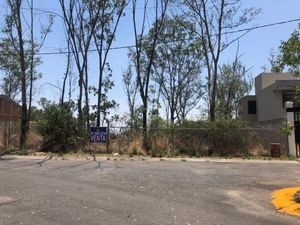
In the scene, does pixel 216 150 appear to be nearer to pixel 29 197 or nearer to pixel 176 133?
pixel 176 133

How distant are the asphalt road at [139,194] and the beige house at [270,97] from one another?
1964 centimetres

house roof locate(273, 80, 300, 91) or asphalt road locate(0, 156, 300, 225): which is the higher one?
house roof locate(273, 80, 300, 91)

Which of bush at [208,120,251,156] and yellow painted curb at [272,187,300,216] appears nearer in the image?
yellow painted curb at [272,187,300,216]

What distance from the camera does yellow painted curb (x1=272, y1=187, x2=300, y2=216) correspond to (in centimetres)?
1022

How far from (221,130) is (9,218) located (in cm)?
1777

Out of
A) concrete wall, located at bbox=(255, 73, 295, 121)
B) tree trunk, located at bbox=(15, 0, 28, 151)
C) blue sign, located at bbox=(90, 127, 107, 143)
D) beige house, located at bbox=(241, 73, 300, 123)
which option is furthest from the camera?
concrete wall, located at bbox=(255, 73, 295, 121)

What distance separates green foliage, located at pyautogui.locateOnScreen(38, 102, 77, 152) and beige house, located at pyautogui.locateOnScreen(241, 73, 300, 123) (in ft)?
53.2

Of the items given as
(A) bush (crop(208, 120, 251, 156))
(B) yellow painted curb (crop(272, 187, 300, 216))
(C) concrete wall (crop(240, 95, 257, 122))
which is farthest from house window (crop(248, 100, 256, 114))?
(B) yellow painted curb (crop(272, 187, 300, 216))

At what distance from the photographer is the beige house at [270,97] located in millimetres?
37875

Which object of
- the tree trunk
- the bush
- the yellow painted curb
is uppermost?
the tree trunk

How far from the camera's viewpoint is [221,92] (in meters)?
59.2

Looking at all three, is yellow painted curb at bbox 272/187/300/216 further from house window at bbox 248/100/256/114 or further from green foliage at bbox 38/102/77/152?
house window at bbox 248/100/256/114

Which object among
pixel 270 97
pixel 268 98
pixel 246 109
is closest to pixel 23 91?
pixel 270 97

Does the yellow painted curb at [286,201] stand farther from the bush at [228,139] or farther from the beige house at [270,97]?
the beige house at [270,97]
